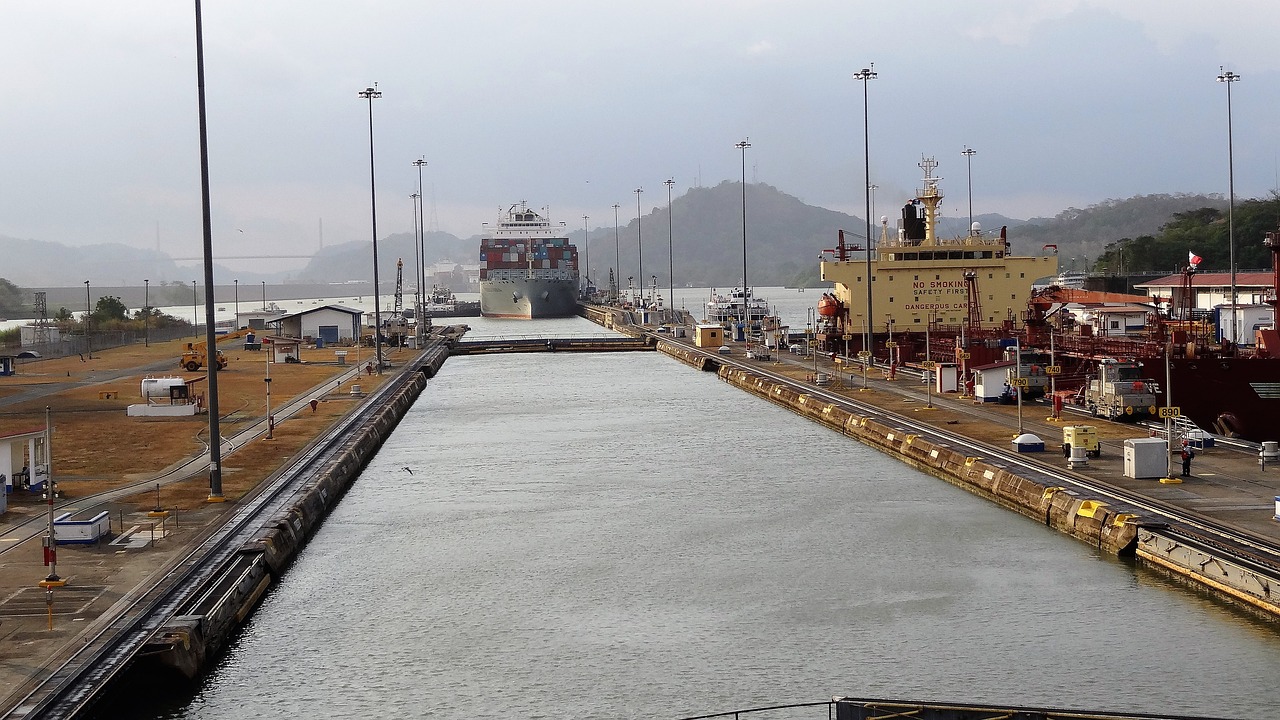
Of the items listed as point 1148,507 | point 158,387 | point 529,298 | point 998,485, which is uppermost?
point 529,298

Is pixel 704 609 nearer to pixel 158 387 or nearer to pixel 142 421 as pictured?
pixel 142 421

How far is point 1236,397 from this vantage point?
3781 cm

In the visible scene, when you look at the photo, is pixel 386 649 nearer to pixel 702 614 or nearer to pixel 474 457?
pixel 702 614

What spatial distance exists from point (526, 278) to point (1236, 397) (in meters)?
139

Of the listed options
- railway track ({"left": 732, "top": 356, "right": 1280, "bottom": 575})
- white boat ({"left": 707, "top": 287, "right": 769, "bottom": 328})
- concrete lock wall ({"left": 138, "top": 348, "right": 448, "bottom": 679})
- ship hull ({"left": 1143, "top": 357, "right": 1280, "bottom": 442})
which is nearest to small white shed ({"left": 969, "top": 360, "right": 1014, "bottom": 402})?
railway track ({"left": 732, "top": 356, "right": 1280, "bottom": 575})

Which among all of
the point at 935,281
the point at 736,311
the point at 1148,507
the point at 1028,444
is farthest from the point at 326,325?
the point at 1148,507

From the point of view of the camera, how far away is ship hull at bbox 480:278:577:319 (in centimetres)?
17150

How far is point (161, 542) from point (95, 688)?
337 inches

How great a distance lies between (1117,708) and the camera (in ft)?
55.0

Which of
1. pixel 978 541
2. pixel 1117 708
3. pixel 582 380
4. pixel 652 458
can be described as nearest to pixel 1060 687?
pixel 1117 708

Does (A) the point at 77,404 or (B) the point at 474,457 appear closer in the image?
(B) the point at 474,457

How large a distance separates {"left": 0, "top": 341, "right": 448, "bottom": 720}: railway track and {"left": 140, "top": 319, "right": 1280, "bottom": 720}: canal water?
113cm

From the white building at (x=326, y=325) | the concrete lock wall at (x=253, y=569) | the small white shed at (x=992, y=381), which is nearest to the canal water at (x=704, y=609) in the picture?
the concrete lock wall at (x=253, y=569)

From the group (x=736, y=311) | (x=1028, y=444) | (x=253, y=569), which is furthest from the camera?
(x=736, y=311)
